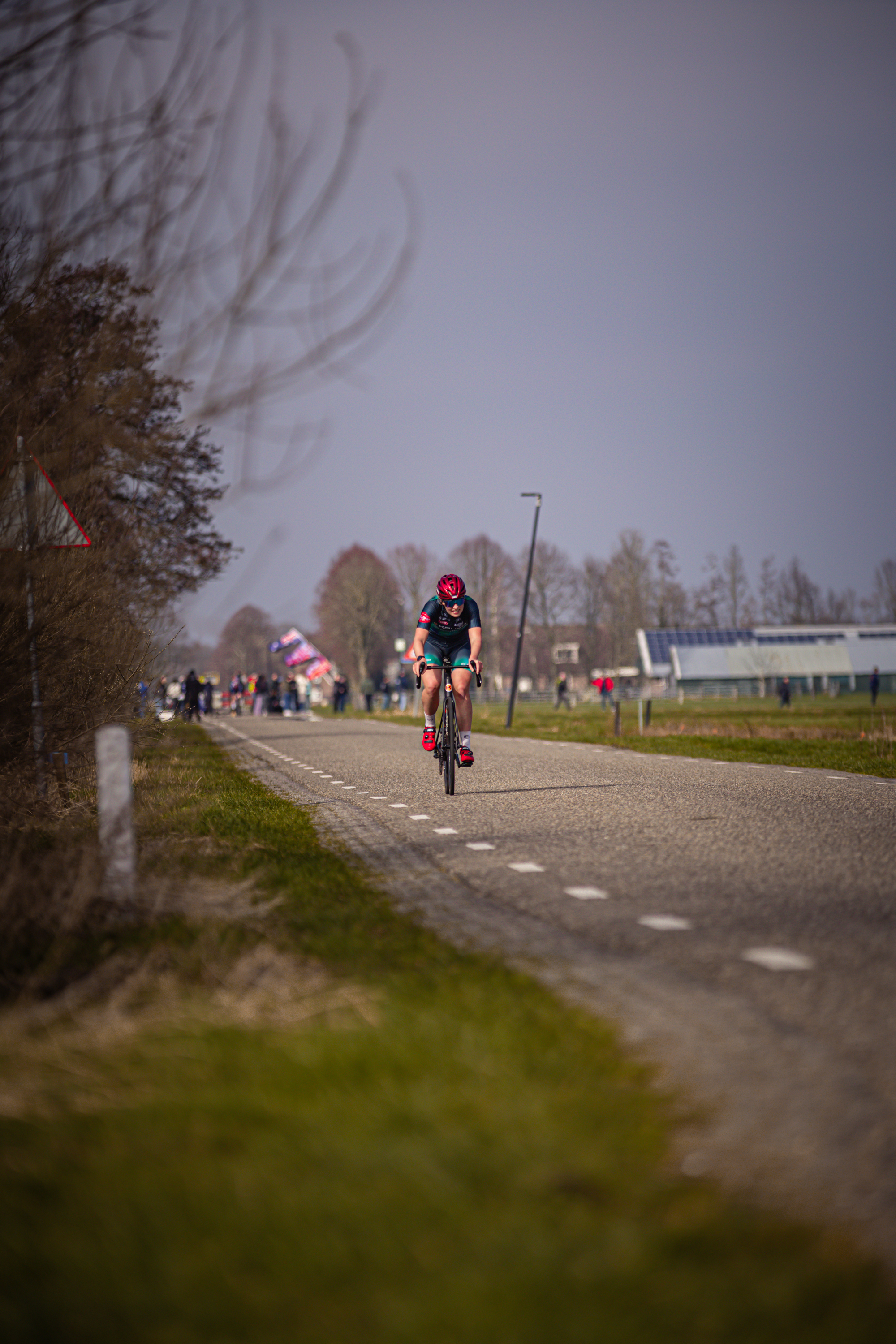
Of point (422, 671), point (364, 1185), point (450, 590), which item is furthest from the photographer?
point (450, 590)

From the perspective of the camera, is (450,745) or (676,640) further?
(676,640)

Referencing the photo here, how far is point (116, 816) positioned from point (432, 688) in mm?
6288

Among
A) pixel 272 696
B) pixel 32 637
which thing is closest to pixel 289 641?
pixel 272 696

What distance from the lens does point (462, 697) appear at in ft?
36.4

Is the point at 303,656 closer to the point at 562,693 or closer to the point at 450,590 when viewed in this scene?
the point at 562,693

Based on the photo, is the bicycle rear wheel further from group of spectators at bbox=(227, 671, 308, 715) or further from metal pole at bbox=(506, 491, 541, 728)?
group of spectators at bbox=(227, 671, 308, 715)

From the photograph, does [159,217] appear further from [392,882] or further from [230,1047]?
[392,882]

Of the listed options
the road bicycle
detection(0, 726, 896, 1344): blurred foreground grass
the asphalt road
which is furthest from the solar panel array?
detection(0, 726, 896, 1344): blurred foreground grass

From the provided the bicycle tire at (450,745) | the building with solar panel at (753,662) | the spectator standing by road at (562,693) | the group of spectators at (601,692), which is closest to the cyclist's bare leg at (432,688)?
the bicycle tire at (450,745)

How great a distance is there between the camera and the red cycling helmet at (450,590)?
1110cm

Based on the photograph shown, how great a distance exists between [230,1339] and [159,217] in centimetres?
381

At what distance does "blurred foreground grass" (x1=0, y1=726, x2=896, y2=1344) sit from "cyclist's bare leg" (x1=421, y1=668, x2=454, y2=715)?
284 inches

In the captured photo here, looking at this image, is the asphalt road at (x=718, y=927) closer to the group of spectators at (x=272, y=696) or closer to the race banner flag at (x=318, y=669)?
the race banner flag at (x=318, y=669)

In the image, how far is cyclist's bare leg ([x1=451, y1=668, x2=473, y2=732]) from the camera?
11039 millimetres
